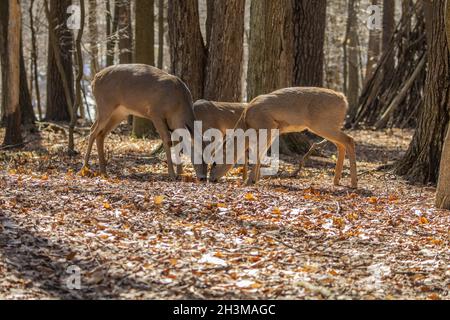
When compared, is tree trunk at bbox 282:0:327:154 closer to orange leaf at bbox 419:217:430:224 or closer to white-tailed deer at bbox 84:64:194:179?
white-tailed deer at bbox 84:64:194:179

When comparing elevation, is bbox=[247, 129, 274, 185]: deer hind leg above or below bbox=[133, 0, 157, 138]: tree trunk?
below

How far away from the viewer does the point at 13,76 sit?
1373cm

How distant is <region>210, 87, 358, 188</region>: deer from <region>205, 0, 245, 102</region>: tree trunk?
2.38 meters

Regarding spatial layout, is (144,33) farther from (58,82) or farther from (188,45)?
(58,82)

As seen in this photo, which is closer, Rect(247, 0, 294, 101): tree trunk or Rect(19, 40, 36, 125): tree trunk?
Rect(247, 0, 294, 101): tree trunk

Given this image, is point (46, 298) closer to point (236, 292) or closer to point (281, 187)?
point (236, 292)

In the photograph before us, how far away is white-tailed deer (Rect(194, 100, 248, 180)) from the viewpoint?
1205 cm

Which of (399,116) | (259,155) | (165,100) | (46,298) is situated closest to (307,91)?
(259,155)

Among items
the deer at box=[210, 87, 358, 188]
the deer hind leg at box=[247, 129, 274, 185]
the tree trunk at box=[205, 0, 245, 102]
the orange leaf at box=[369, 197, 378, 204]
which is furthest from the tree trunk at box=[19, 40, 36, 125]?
the orange leaf at box=[369, 197, 378, 204]

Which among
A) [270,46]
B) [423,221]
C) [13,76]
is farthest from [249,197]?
[13,76]

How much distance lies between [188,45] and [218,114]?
6.65 feet

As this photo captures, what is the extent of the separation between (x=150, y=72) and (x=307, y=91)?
2334 millimetres

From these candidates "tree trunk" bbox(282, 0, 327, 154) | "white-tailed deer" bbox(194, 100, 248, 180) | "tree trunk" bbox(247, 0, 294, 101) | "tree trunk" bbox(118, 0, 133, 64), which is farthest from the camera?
"tree trunk" bbox(118, 0, 133, 64)
